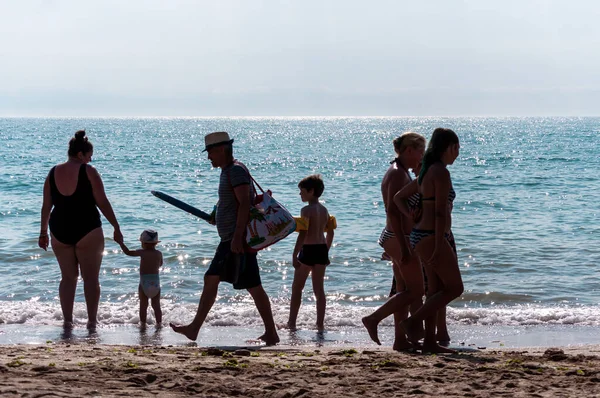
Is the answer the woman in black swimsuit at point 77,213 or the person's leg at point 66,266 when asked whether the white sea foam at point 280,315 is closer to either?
the person's leg at point 66,266

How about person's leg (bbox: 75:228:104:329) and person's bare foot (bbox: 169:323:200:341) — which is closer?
person's bare foot (bbox: 169:323:200:341)

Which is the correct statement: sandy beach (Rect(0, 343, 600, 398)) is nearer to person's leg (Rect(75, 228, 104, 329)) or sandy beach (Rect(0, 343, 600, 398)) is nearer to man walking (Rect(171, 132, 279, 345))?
man walking (Rect(171, 132, 279, 345))

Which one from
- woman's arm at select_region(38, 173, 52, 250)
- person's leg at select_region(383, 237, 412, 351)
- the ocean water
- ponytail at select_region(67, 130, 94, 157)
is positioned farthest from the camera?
the ocean water

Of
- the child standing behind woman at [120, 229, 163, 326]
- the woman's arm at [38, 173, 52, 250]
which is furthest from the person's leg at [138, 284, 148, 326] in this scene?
the woman's arm at [38, 173, 52, 250]

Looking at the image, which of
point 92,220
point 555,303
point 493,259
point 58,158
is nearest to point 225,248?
point 92,220

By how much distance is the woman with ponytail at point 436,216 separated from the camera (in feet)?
18.3

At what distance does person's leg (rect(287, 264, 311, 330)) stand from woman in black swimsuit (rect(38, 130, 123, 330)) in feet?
5.89

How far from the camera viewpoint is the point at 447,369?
5.29 m

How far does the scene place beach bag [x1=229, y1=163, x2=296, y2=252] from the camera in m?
6.33

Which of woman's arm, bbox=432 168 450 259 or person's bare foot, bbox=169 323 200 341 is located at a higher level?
woman's arm, bbox=432 168 450 259

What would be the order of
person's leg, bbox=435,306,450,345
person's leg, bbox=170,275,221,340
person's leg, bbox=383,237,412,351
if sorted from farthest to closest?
person's leg, bbox=435,306,450,345 → person's leg, bbox=170,275,221,340 → person's leg, bbox=383,237,412,351

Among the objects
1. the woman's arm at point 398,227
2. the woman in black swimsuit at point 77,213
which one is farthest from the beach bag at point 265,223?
the woman in black swimsuit at point 77,213

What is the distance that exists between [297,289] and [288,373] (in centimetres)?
293

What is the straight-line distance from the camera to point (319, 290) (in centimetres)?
809
